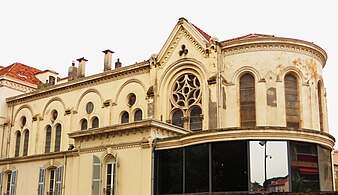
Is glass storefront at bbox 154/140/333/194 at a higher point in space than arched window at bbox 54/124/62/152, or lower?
lower

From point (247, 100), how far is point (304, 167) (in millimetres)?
8403

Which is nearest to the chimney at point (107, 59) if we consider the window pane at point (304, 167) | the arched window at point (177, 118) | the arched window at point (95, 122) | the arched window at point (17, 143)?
the arched window at point (95, 122)

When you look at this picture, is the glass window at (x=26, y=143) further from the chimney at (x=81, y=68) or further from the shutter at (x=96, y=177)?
the shutter at (x=96, y=177)

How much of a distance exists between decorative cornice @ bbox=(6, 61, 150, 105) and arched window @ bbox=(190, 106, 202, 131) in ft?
17.9

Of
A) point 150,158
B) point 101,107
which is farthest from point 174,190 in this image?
point 101,107

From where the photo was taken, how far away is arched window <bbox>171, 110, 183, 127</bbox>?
33.6 m

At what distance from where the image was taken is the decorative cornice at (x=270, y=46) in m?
31.7

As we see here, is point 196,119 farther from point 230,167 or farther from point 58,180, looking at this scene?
point 58,180

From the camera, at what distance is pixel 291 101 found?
104 ft

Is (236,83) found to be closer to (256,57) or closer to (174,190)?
(256,57)

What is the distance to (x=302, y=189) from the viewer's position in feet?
78.5

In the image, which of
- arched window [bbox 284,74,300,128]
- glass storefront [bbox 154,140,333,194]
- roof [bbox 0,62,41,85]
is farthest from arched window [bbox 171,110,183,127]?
roof [bbox 0,62,41,85]

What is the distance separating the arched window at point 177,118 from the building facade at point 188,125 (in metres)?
0.08

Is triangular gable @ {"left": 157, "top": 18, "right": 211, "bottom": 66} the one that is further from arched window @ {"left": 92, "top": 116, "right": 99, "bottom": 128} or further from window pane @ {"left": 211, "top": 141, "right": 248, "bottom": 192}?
window pane @ {"left": 211, "top": 141, "right": 248, "bottom": 192}
